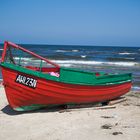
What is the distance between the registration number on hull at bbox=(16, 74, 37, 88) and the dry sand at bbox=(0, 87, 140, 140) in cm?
89

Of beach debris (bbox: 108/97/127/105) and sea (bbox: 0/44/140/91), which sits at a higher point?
beach debris (bbox: 108/97/127/105)

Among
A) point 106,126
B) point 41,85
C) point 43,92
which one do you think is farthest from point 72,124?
point 41,85

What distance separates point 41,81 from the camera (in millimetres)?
9211

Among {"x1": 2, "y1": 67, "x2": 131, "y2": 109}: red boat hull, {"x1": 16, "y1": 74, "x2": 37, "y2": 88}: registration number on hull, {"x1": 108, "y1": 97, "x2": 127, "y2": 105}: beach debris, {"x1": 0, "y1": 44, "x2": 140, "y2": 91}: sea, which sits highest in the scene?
{"x1": 16, "y1": 74, "x2": 37, "y2": 88}: registration number on hull

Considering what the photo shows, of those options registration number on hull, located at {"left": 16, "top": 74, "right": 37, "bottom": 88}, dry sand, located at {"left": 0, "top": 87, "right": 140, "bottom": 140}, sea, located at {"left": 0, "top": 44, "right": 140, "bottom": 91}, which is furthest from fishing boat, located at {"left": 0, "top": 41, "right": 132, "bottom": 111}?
sea, located at {"left": 0, "top": 44, "right": 140, "bottom": 91}

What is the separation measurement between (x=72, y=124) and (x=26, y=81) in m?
1.82

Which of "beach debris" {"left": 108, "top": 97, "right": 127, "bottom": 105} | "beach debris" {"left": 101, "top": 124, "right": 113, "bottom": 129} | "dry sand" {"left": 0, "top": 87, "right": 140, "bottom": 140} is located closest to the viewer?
"dry sand" {"left": 0, "top": 87, "right": 140, "bottom": 140}

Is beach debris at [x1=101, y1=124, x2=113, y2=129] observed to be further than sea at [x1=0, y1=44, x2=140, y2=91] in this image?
No

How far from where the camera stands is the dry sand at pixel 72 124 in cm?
742

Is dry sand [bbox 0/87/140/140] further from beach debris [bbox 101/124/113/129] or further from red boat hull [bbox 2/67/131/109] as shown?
red boat hull [bbox 2/67/131/109]

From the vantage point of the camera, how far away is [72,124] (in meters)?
8.38

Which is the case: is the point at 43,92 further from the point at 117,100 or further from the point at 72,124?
the point at 117,100

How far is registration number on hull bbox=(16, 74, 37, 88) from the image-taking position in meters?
9.09

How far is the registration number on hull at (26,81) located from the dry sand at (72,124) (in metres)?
0.89
